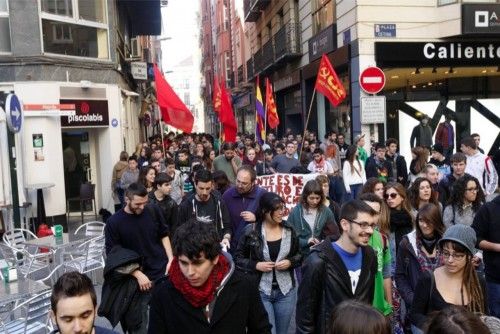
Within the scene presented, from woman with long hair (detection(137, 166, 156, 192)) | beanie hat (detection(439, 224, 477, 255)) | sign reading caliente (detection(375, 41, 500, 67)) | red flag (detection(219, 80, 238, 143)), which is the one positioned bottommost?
beanie hat (detection(439, 224, 477, 255))

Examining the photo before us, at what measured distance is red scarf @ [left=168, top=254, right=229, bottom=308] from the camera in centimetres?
271

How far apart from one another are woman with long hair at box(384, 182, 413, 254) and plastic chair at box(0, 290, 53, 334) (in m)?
3.26

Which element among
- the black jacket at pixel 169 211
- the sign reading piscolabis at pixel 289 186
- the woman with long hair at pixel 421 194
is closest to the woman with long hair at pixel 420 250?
the woman with long hair at pixel 421 194

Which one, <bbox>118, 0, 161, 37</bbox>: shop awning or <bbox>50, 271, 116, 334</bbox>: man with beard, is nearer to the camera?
<bbox>50, 271, 116, 334</bbox>: man with beard

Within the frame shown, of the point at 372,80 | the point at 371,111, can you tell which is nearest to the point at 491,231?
the point at 372,80

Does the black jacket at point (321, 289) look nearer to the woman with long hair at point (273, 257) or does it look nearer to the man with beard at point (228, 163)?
the woman with long hair at point (273, 257)

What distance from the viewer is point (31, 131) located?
1223 cm

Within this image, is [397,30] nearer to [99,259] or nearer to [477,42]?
[477,42]

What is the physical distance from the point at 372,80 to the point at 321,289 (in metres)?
9.87

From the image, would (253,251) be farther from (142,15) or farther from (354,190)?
(142,15)

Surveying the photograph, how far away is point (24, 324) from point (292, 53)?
775 inches

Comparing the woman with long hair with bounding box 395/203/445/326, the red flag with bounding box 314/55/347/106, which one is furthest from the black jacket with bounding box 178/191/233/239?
the red flag with bounding box 314/55/347/106

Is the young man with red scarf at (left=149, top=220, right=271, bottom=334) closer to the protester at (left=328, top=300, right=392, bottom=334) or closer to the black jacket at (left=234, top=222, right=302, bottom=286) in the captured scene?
the protester at (left=328, top=300, right=392, bottom=334)

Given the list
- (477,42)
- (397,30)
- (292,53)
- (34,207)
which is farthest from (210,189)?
(292,53)
